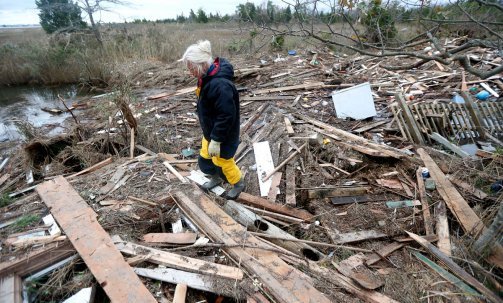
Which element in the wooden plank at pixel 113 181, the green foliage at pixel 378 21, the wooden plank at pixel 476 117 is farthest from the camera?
the wooden plank at pixel 476 117

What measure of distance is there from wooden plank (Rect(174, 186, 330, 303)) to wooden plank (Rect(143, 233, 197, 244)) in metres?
0.17

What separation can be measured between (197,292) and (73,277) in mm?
1228

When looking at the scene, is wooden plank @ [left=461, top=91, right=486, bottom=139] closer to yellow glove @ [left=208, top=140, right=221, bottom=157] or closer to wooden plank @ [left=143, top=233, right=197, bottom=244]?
yellow glove @ [left=208, top=140, right=221, bottom=157]

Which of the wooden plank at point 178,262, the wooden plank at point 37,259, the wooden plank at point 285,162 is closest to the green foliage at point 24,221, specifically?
the wooden plank at point 37,259

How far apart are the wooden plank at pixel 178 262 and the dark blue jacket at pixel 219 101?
1330mm

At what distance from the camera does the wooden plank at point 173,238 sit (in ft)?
9.75

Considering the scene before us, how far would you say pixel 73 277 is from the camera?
8.56 feet

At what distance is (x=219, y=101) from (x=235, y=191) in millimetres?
1363

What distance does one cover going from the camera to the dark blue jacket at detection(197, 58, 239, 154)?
2.94 metres

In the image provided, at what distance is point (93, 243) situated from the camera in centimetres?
281

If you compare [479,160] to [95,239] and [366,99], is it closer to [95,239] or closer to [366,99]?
[366,99]

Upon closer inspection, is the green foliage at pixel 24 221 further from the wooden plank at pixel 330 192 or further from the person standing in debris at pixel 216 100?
the wooden plank at pixel 330 192

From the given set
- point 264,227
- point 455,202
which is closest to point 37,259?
point 264,227

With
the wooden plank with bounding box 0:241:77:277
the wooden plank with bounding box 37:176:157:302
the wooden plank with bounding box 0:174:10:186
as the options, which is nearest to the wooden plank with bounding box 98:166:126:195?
the wooden plank with bounding box 37:176:157:302
